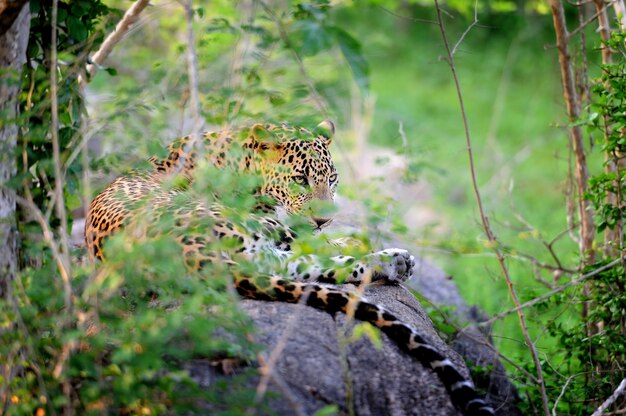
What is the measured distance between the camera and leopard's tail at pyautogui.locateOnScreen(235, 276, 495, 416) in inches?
190

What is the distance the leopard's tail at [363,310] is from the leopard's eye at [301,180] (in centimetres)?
191

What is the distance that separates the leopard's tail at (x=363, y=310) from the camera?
482 cm

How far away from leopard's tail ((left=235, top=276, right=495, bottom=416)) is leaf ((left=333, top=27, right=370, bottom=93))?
1257mm

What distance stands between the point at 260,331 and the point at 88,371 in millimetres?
984

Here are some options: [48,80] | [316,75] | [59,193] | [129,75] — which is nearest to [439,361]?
[59,193]

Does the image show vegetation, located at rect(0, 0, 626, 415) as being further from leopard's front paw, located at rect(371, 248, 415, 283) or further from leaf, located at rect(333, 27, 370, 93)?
leopard's front paw, located at rect(371, 248, 415, 283)


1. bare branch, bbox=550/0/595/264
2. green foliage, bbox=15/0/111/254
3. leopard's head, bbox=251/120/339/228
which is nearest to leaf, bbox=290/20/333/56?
green foliage, bbox=15/0/111/254

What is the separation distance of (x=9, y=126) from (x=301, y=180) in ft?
8.85

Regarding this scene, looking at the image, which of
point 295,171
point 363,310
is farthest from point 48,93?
point 295,171

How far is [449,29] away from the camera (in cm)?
2005

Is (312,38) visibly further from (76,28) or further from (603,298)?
(603,298)

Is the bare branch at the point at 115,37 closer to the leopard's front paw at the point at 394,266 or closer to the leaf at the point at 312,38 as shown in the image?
the leaf at the point at 312,38

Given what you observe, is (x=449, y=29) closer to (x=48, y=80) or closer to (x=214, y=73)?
(x=214, y=73)

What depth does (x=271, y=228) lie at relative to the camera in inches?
216
